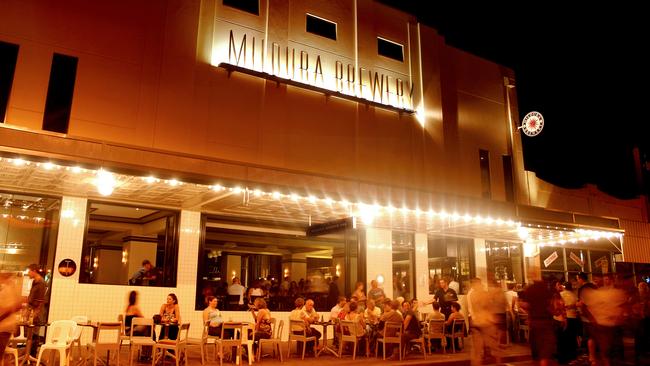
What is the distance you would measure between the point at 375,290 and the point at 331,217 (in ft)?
7.75

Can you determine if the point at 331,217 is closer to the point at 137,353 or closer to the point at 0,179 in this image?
the point at 137,353

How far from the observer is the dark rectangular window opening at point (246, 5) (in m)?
12.9

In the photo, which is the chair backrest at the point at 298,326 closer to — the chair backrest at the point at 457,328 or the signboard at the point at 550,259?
the chair backrest at the point at 457,328

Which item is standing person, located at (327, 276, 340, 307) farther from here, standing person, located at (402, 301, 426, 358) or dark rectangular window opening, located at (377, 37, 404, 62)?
dark rectangular window opening, located at (377, 37, 404, 62)

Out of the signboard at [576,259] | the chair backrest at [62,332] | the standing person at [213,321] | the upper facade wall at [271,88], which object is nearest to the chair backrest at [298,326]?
the standing person at [213,321]

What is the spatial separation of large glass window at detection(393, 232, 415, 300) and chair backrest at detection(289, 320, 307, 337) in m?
5.59

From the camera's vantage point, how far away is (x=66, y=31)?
10391 mm

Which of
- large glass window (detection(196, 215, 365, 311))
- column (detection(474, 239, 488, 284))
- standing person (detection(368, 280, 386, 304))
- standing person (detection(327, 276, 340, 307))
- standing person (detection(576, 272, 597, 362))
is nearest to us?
standing person (detection(576, 272, 597, 362))

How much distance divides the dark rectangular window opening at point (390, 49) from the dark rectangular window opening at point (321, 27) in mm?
1813

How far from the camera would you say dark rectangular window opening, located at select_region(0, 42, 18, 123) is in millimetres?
9719

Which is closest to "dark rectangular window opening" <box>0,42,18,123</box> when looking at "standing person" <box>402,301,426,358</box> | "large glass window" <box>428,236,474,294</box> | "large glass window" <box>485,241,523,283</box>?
"standing person" <box>402,301,426,358</box>

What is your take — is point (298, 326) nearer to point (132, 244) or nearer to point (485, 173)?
point (132, 244)

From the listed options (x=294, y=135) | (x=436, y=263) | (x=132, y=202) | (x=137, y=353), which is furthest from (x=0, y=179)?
(x=436, y=263)

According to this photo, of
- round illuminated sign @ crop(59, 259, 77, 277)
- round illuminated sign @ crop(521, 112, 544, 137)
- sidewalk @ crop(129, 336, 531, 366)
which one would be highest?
round illuminated sign @ crop(521, 112, 544, 137)
